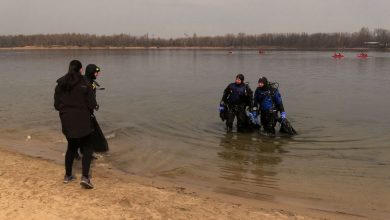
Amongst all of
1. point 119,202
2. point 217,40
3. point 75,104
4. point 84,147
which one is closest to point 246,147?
point 84,147

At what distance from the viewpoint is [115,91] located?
21797mm

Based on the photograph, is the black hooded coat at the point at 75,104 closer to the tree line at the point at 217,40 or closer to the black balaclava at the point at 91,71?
the black balaclava at the point at 91,71

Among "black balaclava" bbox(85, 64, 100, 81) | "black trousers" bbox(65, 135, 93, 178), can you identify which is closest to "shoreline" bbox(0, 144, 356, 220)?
"black trousers" bbox(65, 135, 93, 178)

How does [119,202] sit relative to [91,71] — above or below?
below

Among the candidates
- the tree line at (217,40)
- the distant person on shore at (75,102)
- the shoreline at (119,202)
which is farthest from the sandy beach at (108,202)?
the tree line at (217,40)

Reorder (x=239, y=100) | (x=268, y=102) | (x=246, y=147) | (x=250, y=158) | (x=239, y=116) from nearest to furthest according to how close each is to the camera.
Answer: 1. (x=250, y=158)
2. (x=246, y=147)
3. (x=268, y=102)
4. (x=239, y=100)
5. (x=239, y=116)

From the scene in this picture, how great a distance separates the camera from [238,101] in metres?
10.4

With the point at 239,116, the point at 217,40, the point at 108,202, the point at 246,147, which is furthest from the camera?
the point at 217,40

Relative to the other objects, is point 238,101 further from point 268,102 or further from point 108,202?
point 108,202

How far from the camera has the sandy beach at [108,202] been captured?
5195 millimetres

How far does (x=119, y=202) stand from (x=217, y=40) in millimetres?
161878

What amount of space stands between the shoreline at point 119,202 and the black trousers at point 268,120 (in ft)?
13.6

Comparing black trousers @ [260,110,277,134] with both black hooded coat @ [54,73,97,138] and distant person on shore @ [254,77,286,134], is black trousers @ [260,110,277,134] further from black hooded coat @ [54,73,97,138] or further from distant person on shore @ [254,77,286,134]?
black hooded coat @ [54,73,97,138]

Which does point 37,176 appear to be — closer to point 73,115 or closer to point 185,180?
point 73,115
